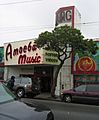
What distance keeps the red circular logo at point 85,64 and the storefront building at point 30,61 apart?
2236mm

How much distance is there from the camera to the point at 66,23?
3284cm

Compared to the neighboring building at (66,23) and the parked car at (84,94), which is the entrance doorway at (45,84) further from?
the parked car at (84,94)

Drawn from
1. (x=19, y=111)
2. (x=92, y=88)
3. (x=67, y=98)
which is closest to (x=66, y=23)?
(x=67, y=98)

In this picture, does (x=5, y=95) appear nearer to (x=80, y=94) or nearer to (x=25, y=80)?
(x=80, y=94)

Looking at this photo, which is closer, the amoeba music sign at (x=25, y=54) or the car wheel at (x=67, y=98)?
the car wheel at (x=67, y=98)

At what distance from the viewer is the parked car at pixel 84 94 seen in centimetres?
2280

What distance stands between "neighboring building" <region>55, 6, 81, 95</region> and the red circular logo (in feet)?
3.40

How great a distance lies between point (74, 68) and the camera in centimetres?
3056

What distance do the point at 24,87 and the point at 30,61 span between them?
5006 millimetres

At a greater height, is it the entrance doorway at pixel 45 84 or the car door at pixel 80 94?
Result: the entrance doorway at pixel 45 84

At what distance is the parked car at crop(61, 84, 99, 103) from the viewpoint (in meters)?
22.8

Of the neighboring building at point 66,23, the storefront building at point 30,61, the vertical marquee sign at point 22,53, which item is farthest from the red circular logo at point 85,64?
the vertical marquee sign at point 22,53

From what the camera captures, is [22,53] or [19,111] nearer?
[19,111]

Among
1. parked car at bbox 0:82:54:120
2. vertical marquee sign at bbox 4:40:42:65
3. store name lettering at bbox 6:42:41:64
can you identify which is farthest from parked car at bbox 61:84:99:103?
parked car at bbox 0:82:54:120
